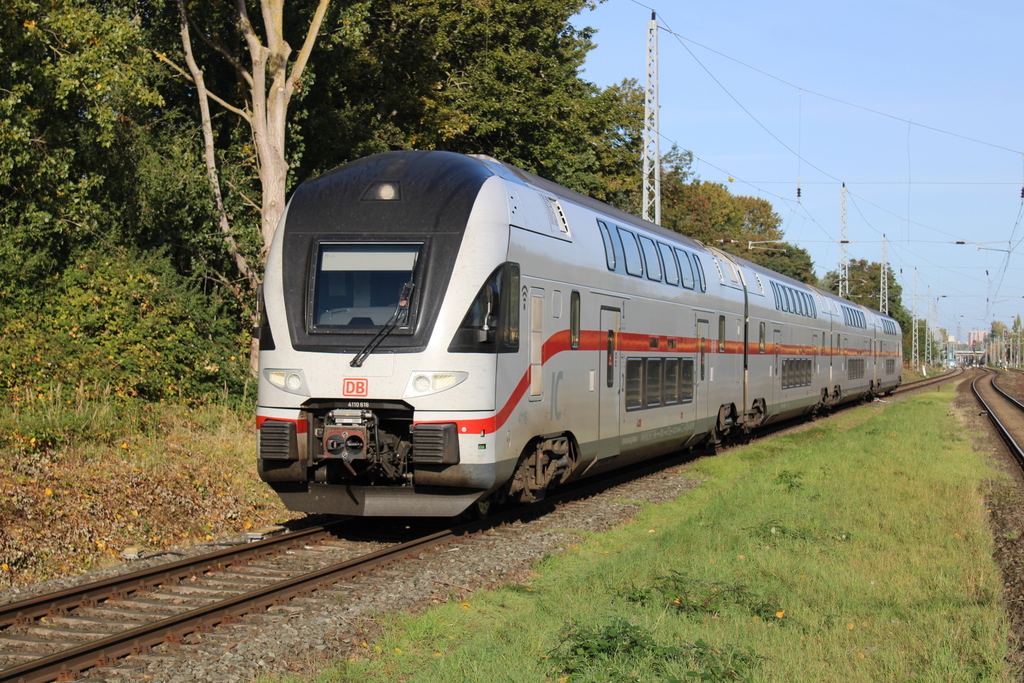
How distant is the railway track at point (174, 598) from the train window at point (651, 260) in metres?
5.73

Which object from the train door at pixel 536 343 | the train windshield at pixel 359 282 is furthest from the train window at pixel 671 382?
the train windshield at pixel 359 282

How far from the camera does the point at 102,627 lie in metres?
7.02

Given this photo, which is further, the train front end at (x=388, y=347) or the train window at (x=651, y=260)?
the train window at (x=651, y=260)

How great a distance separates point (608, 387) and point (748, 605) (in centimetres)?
552

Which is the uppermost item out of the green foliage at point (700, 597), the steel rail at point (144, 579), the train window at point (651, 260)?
the train window at point (651, 260)

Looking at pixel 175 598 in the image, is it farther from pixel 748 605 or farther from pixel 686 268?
pixel 686 268

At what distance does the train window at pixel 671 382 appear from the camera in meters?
15.6

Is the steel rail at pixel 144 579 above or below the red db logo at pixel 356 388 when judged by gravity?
below

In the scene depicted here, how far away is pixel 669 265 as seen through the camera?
624 inches

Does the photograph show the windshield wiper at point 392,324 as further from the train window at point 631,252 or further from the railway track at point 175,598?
the train window at point 631,252

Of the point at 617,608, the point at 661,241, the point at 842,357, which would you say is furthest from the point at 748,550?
the point at 842,357

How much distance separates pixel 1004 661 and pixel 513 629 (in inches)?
128

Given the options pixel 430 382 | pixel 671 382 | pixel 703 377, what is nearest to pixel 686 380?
pixel 671 382

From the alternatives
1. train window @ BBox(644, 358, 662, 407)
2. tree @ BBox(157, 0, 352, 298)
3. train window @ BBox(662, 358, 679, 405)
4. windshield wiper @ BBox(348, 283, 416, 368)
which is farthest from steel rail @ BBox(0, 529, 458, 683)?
tree @ BBox(157, 0, 352, 298)
